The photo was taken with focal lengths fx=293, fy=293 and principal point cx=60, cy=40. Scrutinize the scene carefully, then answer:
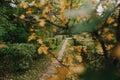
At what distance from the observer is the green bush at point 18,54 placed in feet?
45.2

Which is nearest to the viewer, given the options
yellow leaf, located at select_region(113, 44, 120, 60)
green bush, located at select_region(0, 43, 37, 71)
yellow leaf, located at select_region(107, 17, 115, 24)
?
yellow leaf, located at select_region(113, 44, 120, 60)

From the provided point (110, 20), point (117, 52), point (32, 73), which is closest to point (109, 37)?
point (110, 20)

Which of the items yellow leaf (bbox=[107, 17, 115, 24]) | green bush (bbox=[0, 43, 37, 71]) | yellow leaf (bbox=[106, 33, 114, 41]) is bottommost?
green bush (bbox=[0, 43, 37, 71])

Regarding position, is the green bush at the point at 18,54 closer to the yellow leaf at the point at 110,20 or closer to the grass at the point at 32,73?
the grass at the point at 32,73

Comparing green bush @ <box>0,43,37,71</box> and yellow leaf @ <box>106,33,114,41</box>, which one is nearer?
yellow leaf @ <box>106,33,114,41</box>

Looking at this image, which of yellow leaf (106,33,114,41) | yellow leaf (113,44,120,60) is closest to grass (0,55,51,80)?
yellow leaf (106,33,114,41)

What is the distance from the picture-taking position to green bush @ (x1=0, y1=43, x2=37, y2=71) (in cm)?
1379

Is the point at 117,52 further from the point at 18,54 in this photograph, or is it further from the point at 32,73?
the point at 32,73

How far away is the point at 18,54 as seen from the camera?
14477 millimetres

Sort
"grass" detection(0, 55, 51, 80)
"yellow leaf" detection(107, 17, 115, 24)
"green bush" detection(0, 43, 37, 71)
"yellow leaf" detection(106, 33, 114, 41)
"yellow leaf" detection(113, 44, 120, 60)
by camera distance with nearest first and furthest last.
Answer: "yellow leaf" detection(113, 44, 120, 60), "yellow leaf" detection(107, 17, 115, 24), "yellow leaf" detection(106, 33, 114, 41), "green bush" detection(0, 43, 37, 71), "grass" detection(0, 55, 51, 80)

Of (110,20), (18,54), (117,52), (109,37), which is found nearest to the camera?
(117,52)

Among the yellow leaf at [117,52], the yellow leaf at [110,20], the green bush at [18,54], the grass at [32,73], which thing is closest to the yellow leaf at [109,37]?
the yellow leaf at [110,20]

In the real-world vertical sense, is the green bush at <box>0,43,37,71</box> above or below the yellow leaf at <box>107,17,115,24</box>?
below

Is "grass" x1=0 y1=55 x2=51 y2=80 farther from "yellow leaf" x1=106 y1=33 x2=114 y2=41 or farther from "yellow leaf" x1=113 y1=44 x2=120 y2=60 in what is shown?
"yellow leaf" x1=113 y1=44 x2=120 y2=60
